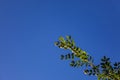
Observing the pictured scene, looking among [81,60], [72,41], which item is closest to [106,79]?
[81,60]

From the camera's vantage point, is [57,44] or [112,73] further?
[57,44]

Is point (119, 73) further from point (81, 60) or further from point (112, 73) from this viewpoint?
point (81, 60)

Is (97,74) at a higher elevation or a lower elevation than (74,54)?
lower

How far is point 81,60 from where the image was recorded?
38.9ft

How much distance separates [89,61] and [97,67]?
0.37 metres

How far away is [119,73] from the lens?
11461 mm

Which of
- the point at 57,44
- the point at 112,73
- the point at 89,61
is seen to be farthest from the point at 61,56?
the point at 112,73

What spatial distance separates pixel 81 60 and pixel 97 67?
66 centimetres

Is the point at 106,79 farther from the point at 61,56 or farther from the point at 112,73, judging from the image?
the point at 61,56

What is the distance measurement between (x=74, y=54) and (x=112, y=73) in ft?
5.26

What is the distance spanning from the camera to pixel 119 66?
11867 mm

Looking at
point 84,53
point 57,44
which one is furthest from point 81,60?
point 57,44

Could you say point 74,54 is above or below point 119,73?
above

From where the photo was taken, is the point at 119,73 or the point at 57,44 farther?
the point at 57,44
